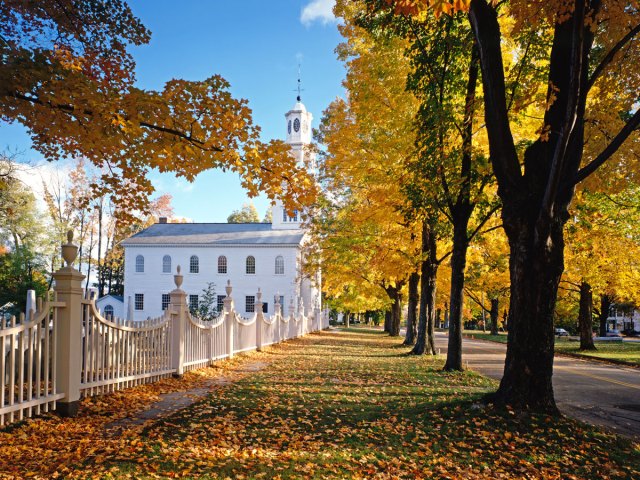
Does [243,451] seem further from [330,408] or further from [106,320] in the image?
[106,320]

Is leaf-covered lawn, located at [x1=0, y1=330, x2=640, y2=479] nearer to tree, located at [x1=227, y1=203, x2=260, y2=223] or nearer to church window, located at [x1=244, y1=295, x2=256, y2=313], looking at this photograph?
church window, located at [x1=244, y1=295, x2=256, y2=313]

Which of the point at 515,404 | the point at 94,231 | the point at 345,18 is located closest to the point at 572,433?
the point at 515,404

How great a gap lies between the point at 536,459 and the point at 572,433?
117 cm

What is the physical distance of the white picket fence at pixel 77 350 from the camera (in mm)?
5797

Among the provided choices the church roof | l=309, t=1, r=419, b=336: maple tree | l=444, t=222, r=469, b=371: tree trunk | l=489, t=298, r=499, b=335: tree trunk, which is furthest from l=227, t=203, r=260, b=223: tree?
l=444, t=222, r=469, b=371: tree trunk

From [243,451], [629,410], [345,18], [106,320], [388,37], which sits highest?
[345,18]

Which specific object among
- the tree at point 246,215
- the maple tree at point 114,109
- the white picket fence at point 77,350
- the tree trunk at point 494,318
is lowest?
the tree trunk at point 494,318

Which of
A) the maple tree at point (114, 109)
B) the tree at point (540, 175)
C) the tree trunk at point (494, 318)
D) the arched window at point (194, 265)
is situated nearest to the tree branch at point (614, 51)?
the tree at point (540, 175)

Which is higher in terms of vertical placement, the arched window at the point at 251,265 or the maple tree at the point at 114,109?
the maple tree at the point at 114,109

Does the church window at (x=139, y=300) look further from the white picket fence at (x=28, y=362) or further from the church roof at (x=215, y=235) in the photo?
the white picket fence at (x=28, y=362)

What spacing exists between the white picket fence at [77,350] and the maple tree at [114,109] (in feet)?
7.24

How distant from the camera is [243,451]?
5168mm

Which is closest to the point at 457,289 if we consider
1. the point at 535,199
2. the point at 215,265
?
the point at 535,199

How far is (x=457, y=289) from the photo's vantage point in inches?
498
